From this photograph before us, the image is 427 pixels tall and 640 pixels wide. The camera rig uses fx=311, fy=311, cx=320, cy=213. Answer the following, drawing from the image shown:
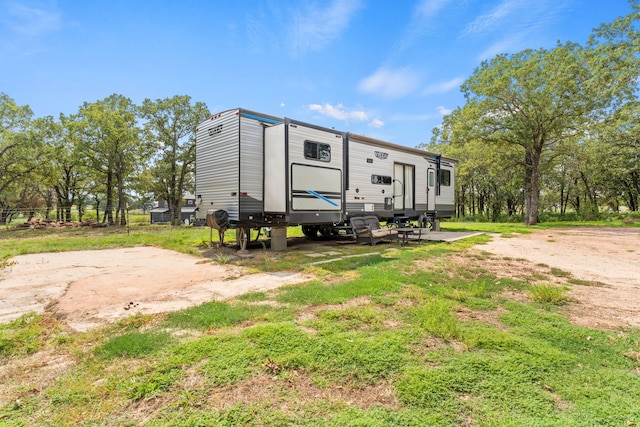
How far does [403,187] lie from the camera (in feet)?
39.7

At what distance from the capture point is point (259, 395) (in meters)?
2.07

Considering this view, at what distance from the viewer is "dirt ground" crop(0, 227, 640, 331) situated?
3729 mm

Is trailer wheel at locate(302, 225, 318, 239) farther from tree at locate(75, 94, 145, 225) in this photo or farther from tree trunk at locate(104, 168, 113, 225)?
tree trunk at locate(104, 168, 113, 225)

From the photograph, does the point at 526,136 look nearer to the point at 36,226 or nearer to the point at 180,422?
the point at 180,422

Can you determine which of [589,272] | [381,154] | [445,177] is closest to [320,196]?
[381,154]

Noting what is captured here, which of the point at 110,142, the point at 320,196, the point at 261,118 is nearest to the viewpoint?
the point at 261,118

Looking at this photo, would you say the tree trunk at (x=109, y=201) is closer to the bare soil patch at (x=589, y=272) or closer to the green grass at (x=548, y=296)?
the bare soil patch at (x=589, y=272)

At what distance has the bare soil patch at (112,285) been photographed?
380 centimetres

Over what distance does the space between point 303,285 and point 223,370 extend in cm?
255

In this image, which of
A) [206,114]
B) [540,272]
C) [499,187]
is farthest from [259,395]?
[499,187]

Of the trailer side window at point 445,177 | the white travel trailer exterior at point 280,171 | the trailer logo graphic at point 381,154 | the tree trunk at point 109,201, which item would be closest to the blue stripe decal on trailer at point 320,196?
the white travel trailer exterior at point 280,171

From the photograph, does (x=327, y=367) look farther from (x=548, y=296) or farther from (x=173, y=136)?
(x=173, y=136)

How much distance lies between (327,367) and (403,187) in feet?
34.3

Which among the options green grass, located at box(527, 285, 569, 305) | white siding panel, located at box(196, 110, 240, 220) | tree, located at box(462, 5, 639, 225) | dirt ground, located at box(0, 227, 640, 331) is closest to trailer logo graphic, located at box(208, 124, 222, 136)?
white siding panel, located at box(196, 110, 240, 220)
